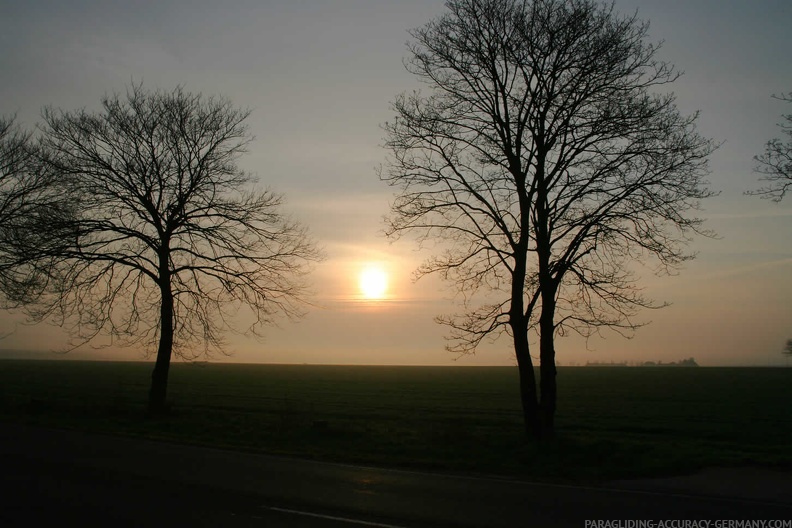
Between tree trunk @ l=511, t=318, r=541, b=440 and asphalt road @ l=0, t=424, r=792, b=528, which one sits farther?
tree trunk @ l=511, t=318, r=541, b=440

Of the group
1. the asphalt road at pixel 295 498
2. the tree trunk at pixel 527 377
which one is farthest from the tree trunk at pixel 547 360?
the asphalt road at pixel 295 498

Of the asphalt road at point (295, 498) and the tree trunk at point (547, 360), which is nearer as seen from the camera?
the asphalt road at point (295, 498)

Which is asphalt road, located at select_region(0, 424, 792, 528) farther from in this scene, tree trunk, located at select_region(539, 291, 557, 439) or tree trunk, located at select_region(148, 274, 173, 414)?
tree trunk, located at select_region(148, 274, 173, 414)

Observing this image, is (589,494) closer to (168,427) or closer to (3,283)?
(168,427)

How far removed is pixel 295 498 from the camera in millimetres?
9516

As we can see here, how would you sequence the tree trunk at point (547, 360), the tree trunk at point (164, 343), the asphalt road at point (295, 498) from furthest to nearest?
the tree trunk at point (164, 343), the tree trunk at point (547, 360), the asphalt road at point (295, 498)

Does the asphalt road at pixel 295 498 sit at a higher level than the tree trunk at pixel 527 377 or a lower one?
lower

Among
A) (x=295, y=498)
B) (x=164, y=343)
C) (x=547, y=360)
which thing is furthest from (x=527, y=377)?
(x=164, y=343)

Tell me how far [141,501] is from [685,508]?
27.6ft

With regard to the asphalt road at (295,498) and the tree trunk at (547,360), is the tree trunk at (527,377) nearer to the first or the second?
the tree trunk at (547,360)

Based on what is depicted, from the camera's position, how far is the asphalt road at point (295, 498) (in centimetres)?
825

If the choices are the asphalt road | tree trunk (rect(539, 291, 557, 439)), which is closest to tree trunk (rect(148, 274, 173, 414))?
the asphalt road

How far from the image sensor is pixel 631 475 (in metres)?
11.9

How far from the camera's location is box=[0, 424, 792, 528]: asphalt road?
27.1 ft
